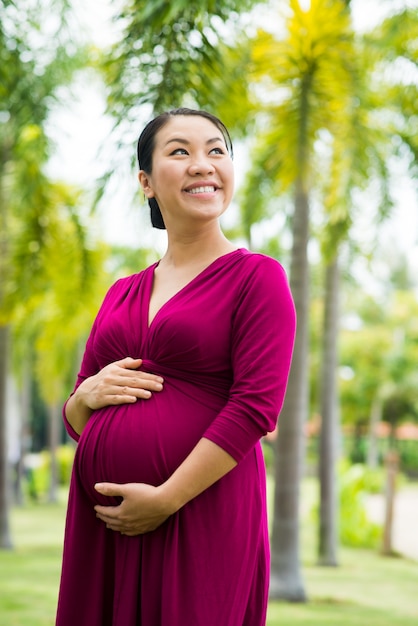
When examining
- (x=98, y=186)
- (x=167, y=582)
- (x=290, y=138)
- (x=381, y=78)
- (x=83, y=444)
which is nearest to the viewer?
(x=167, y=582)

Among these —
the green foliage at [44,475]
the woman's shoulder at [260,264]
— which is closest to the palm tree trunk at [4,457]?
the green foliage at [44,475]

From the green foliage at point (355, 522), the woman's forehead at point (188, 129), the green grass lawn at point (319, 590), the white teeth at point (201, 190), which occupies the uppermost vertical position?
the woman's forehead at point (188, 129)

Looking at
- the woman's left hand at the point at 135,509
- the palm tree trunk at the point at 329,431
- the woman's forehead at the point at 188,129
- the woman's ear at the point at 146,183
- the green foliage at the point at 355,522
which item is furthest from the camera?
the green foliage at the point at 355,522

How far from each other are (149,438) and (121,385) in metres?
0.15

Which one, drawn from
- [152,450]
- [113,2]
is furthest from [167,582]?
[113,2]

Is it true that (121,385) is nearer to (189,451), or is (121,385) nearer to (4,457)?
(189,451)

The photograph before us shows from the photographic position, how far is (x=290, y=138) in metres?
7.60

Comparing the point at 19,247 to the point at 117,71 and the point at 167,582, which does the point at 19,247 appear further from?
the point at 167,582

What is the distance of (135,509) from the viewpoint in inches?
76.3

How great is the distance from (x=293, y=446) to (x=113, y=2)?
505 centimetres

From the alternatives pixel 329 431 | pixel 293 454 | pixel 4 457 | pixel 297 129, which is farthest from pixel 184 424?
pixel 4 457

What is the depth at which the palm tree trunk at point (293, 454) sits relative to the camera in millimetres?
8469

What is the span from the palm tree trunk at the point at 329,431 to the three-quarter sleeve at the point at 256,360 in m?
9.44

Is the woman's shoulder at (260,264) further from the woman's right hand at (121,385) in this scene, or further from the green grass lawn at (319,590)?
the green grass lawn at (319,590)
